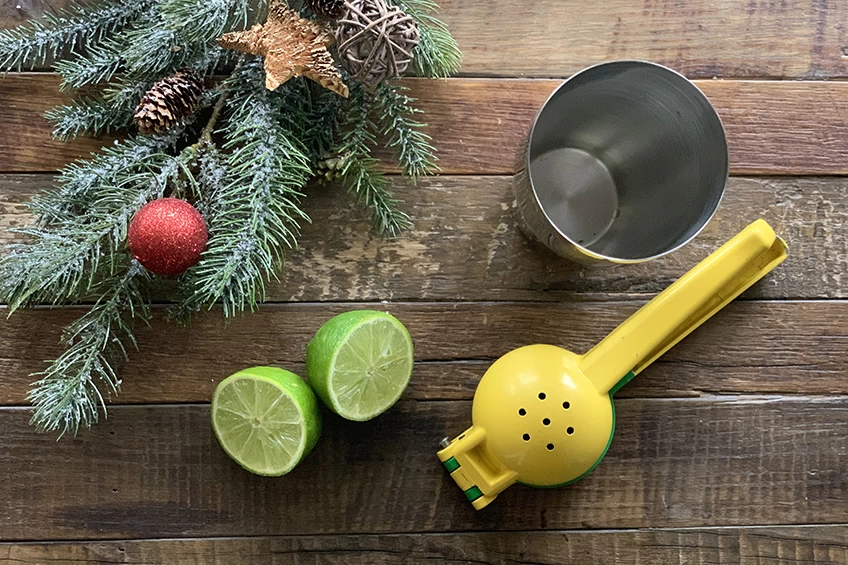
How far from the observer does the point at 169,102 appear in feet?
2.27

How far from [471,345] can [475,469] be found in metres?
0.15

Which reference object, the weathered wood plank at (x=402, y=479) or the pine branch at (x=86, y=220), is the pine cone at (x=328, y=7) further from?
the weathered wood plank at (x=402, y=479)

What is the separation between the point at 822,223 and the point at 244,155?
69 cm

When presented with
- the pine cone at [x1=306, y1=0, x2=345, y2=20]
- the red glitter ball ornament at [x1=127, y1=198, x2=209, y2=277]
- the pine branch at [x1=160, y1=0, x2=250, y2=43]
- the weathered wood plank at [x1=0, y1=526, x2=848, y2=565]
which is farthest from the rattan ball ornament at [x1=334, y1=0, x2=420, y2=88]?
the weathered wood plank at [x1=0, y1=526, x2=848, y2=565]

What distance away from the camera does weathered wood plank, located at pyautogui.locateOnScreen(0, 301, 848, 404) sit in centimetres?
79

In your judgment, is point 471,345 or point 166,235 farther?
point 471,345

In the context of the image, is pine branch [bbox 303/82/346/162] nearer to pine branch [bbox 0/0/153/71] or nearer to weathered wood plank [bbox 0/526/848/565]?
pine branch [bbox 0/0/153/71]

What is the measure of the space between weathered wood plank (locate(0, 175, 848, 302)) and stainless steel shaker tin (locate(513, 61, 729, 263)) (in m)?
0.05

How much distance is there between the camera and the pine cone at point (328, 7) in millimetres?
649

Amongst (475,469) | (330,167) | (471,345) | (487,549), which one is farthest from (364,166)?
(487,549)

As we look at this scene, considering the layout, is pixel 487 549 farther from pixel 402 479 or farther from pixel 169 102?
pixel 169 102

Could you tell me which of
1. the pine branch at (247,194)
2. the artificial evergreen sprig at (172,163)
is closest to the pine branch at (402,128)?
the artificial evergreen sprig at (172,163)

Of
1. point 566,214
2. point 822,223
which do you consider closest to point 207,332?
point 566,214

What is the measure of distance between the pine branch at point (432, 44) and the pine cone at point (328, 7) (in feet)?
0.27
